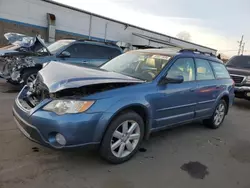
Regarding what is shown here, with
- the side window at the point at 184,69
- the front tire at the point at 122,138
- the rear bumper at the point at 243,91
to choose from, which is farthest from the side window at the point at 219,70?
the rear bumper at the point at 243,91

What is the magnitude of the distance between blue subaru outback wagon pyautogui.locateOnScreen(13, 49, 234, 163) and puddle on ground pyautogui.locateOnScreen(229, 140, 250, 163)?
0.88 m

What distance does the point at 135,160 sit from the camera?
366 centimetres

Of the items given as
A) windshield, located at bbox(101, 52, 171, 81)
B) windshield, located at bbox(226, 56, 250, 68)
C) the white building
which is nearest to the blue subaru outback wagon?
windshield, located at bbox(101, 52, 171, 81)

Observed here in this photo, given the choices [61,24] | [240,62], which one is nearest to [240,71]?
[240,62]

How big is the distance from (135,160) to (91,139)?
3.02 feet

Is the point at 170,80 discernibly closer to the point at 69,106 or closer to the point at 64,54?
the point at 69,106

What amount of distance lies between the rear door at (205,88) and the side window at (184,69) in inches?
7.5

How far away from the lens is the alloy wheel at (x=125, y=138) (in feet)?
11.1

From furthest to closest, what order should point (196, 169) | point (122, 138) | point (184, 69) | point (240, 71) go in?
point (240, 71) → point (184, 69) → point (196, 169) → point (122, 138)

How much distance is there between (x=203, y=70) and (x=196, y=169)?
83.8 inches

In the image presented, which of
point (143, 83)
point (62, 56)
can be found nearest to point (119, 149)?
point (143, 83)

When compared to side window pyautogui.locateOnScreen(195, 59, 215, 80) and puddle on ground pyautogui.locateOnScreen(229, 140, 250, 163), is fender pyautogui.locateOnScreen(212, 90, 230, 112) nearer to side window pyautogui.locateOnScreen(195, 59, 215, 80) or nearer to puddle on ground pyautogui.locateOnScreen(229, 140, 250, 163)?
side window pyautogui.locateOnScreen(195, 59, 215, 80)

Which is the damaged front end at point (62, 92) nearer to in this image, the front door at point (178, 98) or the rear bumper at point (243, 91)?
the front door at point (178, 98)

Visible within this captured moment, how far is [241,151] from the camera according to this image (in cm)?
452
